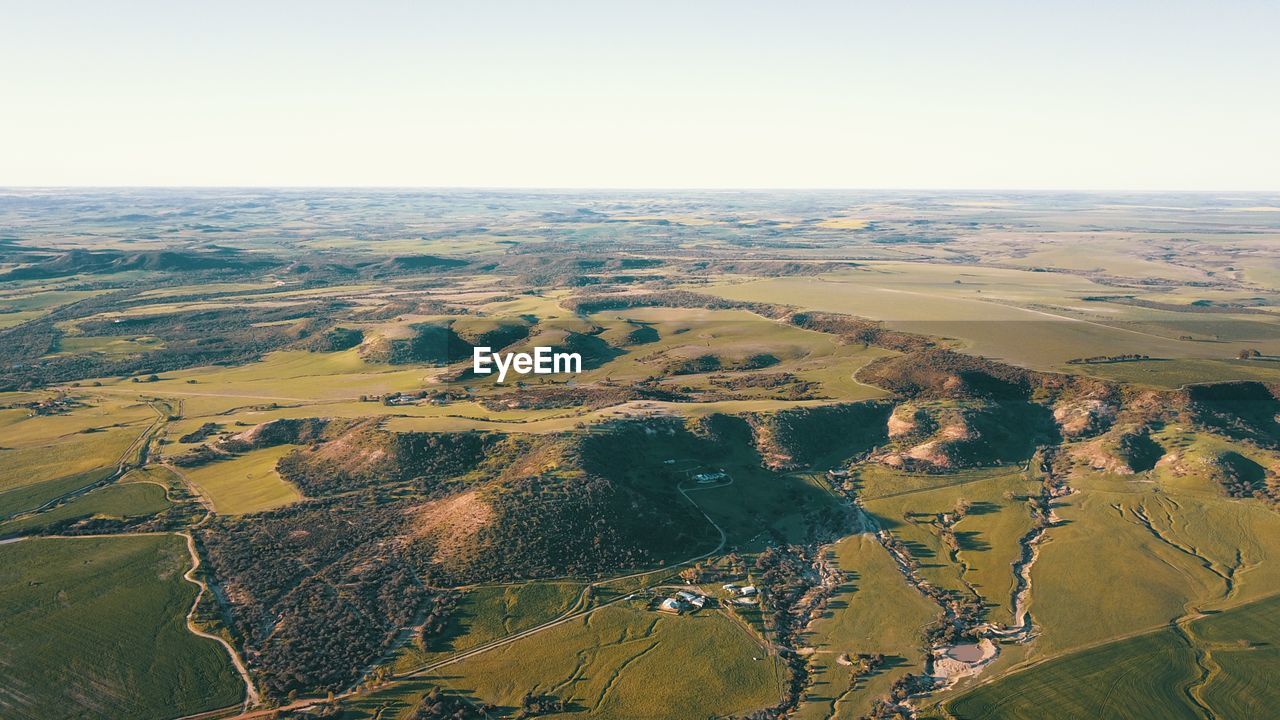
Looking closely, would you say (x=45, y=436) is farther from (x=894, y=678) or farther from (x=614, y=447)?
(x=894, y=678)

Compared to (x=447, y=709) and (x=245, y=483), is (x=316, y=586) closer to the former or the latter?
(x=447, y=709)

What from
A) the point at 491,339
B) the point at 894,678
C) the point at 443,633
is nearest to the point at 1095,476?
the point at 894,678

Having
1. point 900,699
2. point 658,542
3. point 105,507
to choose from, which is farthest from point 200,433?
point 900,699

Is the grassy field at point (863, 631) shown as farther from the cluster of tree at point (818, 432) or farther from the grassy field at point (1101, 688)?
the cluster of tree at point (818, 432)

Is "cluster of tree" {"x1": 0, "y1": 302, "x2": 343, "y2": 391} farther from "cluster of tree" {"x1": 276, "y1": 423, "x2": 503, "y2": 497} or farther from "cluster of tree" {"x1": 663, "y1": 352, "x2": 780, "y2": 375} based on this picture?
"cluster of tree" {"x1": 663, "y1": 352, "x2": 780, "y2": 375}

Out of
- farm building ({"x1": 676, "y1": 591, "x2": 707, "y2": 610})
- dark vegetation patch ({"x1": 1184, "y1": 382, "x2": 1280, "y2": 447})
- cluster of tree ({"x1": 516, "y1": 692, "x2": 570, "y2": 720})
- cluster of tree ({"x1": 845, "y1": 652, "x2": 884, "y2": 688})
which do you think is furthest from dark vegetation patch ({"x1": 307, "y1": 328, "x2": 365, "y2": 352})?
dark vegetation patch ({"x1": 1184, "y1": 382, "x2": 1280, "y2": 447})

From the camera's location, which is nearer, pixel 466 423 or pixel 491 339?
pixel 466 423
